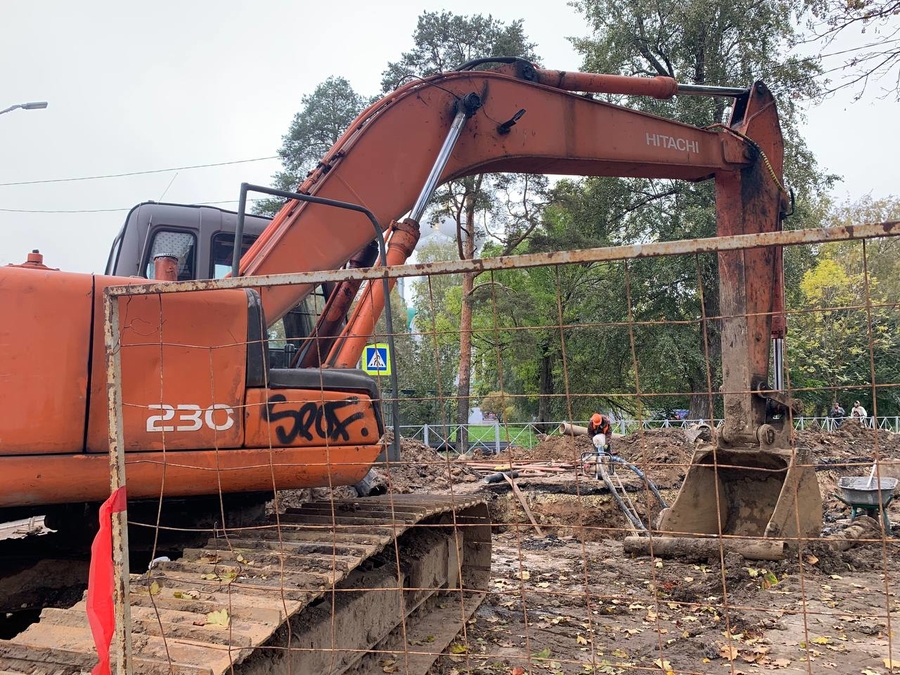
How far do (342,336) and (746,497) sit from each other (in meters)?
4.67

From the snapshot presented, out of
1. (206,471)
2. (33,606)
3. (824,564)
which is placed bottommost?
(824,564)

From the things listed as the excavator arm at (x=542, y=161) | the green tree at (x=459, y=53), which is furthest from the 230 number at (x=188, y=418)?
the green tree at (x=459, y=53)

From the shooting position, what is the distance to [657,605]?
348cm

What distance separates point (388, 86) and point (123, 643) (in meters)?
20.4

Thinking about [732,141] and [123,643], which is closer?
[123,643]

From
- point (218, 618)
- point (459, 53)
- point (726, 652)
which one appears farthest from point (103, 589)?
point (459, 53)

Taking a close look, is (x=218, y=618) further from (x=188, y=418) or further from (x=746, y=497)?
(x=746, y=497)

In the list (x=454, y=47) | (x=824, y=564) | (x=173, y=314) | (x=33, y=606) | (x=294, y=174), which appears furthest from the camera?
(x=294, y=174)

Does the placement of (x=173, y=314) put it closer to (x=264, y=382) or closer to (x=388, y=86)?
(x=264, y=382)

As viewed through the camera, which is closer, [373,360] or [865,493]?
[373,360]

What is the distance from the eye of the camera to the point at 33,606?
4.12m

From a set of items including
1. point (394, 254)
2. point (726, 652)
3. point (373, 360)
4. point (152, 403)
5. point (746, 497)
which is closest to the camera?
point (152, 403)

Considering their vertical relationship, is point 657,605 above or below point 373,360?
below

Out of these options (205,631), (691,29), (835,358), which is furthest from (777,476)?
(835,358)
